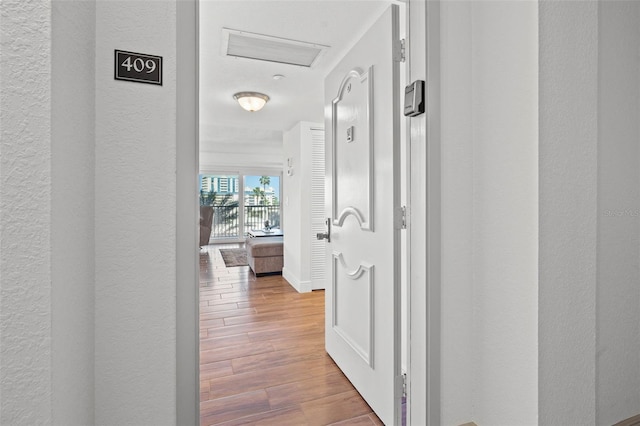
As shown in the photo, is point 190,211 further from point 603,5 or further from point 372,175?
point 603,5

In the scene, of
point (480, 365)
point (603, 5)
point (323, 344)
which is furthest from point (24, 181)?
point (323, 344)

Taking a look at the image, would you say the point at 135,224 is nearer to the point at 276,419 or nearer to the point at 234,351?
the point at 276,419

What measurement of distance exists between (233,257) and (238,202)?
278 centimetres

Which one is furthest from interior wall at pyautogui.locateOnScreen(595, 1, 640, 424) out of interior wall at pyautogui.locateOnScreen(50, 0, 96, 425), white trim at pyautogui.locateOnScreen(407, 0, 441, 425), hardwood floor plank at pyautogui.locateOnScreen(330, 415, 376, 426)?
interior wall at pyautogui.locateOnScreen(50, 0, 96, 425)

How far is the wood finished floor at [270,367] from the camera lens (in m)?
1.77

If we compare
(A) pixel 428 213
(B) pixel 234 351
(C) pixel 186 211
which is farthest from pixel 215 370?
(A) pixel 428 213

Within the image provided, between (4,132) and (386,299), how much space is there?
1.41 metres

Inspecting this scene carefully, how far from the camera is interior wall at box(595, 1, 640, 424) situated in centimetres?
129

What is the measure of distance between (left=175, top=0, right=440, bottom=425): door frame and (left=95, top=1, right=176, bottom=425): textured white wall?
0.13 feet

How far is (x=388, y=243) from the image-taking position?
154 cm

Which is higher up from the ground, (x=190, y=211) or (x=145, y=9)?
(x=145, y=9)

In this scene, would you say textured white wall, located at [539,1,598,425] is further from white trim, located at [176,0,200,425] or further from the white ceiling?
white trim, located at [176,0,200,425]

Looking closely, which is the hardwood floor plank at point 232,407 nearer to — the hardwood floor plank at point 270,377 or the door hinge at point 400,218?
the hardwood floor plank at point 270,377

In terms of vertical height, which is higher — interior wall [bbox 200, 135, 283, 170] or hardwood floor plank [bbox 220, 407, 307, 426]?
interior wall [bbox 200, 135, 283, 170]
